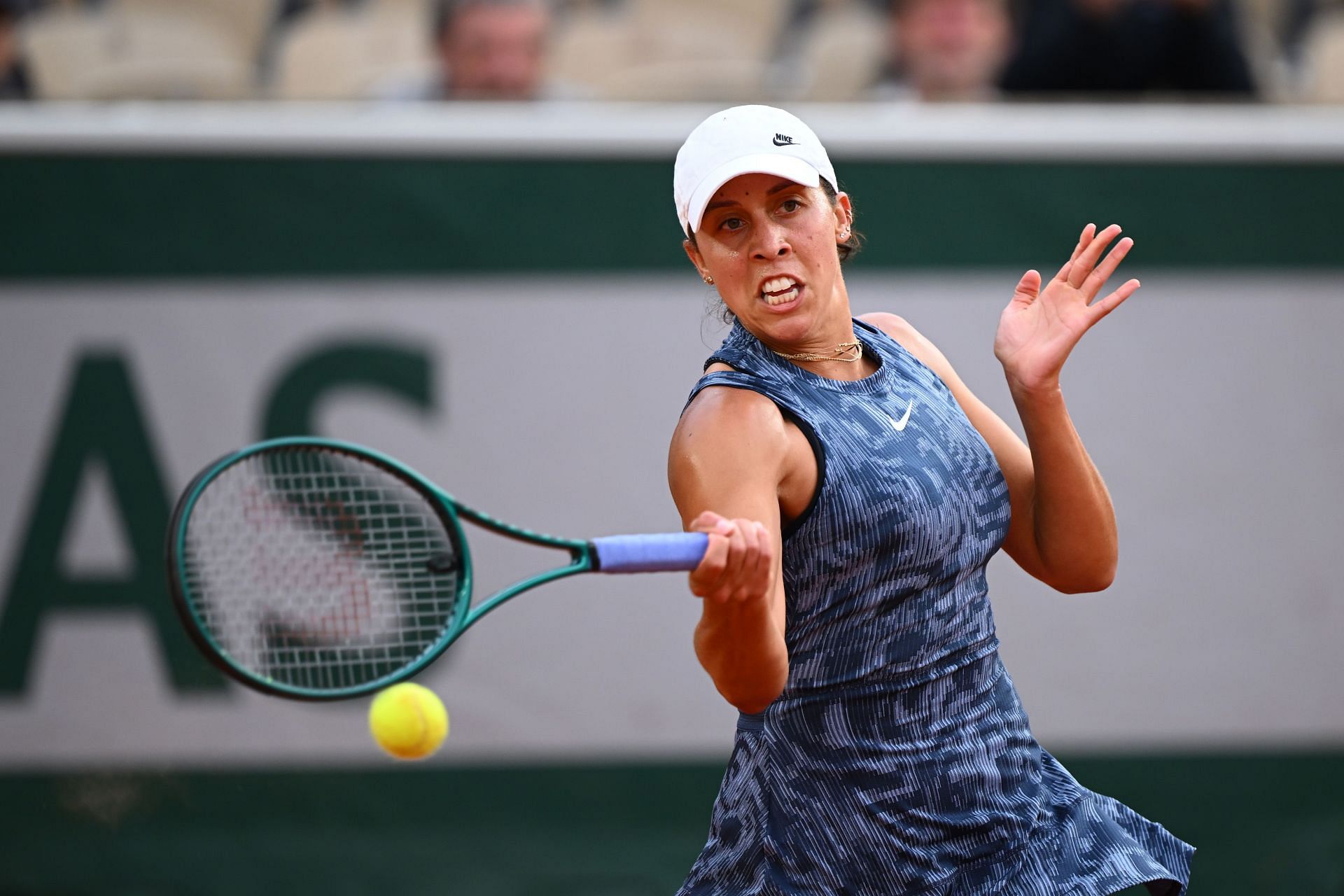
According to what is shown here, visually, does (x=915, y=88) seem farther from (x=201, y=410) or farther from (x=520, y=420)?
(x=201, y=410)

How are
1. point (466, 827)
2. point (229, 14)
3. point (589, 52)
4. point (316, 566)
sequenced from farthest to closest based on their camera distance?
point (589, 52), point (229, 14), point (466, 827), point (316, 566)

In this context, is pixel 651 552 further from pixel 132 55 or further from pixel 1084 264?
pixel 132 55

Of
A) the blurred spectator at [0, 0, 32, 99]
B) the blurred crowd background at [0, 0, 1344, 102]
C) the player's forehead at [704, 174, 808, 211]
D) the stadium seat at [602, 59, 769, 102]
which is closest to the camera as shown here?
the player's forehead at [704, 174, 808, 211]

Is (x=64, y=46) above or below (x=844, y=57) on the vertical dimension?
above

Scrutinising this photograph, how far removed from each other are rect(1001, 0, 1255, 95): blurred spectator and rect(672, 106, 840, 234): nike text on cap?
A: 125 inches

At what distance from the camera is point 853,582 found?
2256 mm

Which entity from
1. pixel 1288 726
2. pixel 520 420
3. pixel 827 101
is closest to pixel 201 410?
pixel 520 420

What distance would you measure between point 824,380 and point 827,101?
8.10 ft

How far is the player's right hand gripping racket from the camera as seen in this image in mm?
2197

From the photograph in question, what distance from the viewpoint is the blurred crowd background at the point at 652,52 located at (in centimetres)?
500

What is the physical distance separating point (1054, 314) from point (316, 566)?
1454 millimetres

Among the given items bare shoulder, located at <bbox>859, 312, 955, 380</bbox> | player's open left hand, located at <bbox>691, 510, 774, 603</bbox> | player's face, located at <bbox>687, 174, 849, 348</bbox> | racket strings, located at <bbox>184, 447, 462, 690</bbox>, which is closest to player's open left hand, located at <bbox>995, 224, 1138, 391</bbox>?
bare shoulder, located at <bbox>859, 312, 955, 380</bbox>

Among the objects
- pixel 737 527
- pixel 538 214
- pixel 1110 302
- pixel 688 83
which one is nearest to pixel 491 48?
pixel 538 214

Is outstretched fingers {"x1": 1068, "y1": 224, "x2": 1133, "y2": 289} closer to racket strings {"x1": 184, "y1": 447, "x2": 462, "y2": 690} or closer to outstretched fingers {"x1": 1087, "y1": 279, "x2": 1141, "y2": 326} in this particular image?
outstretched fingers {"x1": 1087, "y1": 279, "x2": 1141, "y2": 326}
